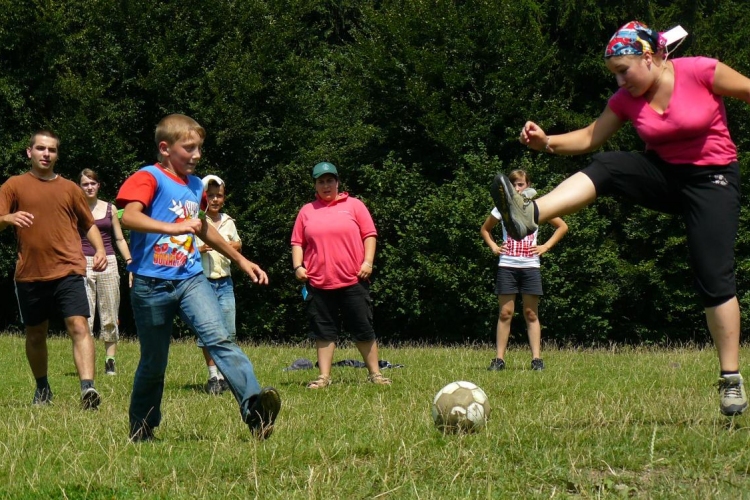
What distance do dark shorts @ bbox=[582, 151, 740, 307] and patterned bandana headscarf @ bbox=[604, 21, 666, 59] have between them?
573mm

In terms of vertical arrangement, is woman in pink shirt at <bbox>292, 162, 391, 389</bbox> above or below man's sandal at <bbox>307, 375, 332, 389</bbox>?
above

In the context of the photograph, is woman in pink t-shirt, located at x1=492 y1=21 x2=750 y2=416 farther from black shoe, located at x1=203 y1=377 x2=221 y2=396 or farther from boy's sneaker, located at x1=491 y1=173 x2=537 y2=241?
black shoe, located at x1=203 y1=377 x2=221 y2=396

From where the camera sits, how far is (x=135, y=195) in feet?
17.5

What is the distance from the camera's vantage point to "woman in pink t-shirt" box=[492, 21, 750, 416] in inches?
203

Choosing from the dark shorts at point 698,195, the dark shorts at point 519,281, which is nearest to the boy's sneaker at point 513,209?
the dark shorts at point 698,195

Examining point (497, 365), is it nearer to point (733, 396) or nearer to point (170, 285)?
point (733, 396)

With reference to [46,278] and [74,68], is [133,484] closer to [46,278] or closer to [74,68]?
[46,278]

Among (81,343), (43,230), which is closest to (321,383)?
(81,343)

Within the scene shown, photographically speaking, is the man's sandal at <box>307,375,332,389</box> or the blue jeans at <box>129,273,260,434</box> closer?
the blue jeans at <box>129,273,260,434</box>

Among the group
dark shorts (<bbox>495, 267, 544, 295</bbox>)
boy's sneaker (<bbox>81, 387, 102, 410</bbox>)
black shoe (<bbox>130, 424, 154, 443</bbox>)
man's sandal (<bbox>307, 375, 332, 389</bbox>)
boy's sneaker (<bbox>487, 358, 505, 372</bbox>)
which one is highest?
dark shorts (<bbox>495, 267, 544, 295</bbox>)

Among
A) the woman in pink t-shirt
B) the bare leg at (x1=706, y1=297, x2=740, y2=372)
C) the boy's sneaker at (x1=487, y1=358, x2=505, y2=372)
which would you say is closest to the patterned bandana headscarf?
the woman in pink t-shirt

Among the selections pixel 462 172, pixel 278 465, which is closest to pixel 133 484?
pixel 278 465

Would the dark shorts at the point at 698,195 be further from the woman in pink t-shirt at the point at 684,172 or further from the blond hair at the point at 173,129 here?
the blond hair at the point at 173,129

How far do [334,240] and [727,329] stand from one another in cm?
436
